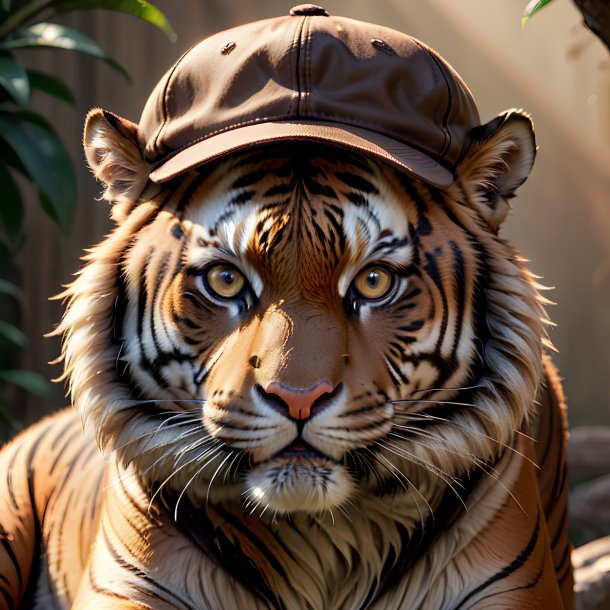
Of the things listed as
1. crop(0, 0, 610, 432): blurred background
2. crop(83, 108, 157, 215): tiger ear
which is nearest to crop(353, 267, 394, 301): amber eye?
crop(83, 108, 157, 215): tiger ear

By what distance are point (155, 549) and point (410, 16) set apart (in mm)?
4161

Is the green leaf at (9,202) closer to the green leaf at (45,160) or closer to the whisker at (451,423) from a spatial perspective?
the green leaf at (45,160)

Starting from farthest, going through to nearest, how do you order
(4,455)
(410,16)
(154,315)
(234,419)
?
(410,16) → (4,455) → (154,315) → (234,419)

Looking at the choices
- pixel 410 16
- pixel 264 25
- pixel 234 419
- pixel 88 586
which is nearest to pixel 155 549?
pixel 88 586

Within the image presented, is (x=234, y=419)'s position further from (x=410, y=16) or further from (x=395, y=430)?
(x=410, y=16)

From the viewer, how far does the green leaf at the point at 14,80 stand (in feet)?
10.4

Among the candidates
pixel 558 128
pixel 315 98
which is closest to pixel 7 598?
pixel 315 98

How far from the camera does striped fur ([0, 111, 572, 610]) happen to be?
1.24 m

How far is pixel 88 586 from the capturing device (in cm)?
139

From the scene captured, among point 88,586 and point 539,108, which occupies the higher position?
point 539,108

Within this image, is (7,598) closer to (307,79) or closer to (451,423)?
(451,423)

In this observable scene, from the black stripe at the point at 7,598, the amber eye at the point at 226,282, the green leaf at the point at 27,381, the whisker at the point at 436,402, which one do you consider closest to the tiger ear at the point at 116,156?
the amber eye at the point at 226,282

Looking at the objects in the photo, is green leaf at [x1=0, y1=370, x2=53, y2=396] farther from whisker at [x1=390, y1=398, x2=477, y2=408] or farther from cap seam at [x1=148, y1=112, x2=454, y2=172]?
whisker at [x1=390, y1=398, x2=477, y2=408]

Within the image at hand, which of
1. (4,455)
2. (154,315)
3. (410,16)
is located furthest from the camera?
(410,16)
